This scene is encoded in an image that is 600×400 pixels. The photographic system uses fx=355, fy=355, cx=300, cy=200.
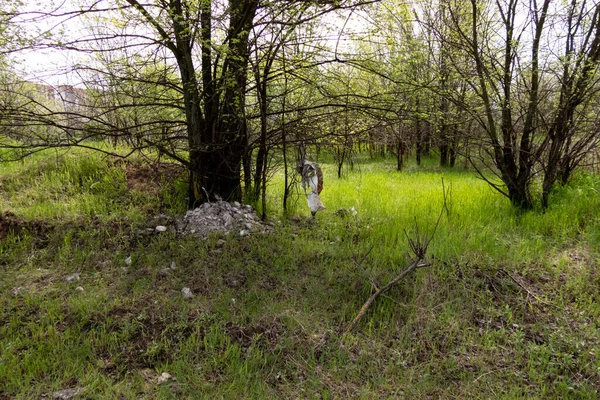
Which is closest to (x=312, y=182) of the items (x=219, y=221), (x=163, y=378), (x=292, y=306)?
(x=219, y=221)

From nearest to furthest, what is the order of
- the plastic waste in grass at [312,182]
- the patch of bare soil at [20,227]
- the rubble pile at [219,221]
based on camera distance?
the patch of bare soil at [20,227], the rubble pile at [219,221], the plastic waste in grass at [312,182]

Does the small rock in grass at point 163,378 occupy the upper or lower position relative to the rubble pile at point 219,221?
lower

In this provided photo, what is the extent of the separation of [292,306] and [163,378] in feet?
3.90

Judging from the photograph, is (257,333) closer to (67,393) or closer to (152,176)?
(67,393)

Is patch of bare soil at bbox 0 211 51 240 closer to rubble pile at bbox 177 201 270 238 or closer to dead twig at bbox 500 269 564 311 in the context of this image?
rubble pile at bbox 177 201 270 238

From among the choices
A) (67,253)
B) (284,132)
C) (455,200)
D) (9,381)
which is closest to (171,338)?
(9,381)

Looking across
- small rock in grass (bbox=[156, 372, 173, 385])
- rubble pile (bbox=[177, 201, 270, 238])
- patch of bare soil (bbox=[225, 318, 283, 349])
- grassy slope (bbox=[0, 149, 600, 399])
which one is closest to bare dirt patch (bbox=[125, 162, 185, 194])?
grassy slope (bbox=[0, 149, 600, 399])

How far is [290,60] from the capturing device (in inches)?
172

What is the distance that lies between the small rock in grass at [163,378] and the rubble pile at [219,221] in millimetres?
2098

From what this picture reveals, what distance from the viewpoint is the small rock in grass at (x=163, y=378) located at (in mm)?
2344

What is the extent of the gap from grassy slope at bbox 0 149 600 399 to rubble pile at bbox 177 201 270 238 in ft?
0.92

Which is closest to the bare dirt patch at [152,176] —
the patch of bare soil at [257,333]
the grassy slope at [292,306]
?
the grassy slope at [292,306]

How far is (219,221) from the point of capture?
15.1 feet

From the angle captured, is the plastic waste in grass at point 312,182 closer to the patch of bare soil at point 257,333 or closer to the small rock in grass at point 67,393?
the patch of bare soil at point 257,333
